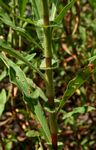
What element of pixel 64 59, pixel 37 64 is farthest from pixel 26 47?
pixel 37 64

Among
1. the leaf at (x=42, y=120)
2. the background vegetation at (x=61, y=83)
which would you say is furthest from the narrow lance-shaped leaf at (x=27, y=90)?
the background vegetation at (x=61, y=83)

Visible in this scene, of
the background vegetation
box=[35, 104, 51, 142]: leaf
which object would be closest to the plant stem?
box=[35, 104, 51, 142]: leaf

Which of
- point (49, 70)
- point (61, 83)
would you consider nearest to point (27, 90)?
point (49, 70)

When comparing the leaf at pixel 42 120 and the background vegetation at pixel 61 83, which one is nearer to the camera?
the leaf at pixel 42 120

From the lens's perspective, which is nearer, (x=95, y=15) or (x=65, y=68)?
(x=65, y=68)

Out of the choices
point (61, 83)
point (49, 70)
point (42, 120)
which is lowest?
point (61, 83)

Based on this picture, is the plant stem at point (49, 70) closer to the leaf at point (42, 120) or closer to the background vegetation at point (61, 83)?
the leaf at point (42, 120)

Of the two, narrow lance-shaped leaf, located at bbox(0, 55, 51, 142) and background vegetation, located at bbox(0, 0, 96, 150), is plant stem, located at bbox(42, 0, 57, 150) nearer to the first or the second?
narrow lance-shaped leaf, located at bbox(0, 55, 51, 142)

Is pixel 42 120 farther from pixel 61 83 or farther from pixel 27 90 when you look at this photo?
pixel 61 83

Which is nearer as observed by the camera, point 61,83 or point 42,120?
point 42,120

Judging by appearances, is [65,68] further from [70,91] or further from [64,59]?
[70,91]

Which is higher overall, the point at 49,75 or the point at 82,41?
the point at 49,75
